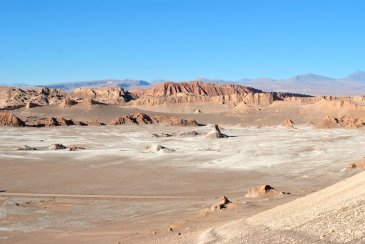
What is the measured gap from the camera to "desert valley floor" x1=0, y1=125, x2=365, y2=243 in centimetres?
1145

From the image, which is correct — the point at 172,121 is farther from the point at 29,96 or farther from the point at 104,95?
the point at 104,95

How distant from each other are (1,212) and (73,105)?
44.5 metres

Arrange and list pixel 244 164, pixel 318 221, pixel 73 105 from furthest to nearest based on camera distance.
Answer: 1. pixel 73 105
2. pixel 244 164
3. pixel 318 221

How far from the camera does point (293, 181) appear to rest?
1881 cm

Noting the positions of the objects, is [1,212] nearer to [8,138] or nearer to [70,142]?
[70,142]

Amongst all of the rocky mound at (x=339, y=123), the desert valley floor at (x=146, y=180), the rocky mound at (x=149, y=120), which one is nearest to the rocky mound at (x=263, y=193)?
the desert valley floor at (x=146, y=180)

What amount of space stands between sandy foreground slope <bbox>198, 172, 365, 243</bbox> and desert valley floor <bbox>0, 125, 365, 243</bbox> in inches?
14.0

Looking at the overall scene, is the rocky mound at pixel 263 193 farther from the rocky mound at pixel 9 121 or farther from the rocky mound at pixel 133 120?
the rocky mound at pixel 133 120

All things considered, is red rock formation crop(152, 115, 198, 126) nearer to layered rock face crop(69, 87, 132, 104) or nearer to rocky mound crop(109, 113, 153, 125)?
rocky mound crop(109, 113, 153, 125)

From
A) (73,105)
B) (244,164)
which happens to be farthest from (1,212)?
(73,105)

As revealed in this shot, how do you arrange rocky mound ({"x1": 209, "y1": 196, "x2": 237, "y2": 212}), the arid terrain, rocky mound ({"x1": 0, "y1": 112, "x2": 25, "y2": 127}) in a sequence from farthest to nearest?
1. rocky mound ({"x1": 0, "y1": 112, "x2": 25, "y2": 127})
2. rocky mound ({"x1": 209, "y1": 196, "x2": 237, "y2": 212})
3. the arid terrain

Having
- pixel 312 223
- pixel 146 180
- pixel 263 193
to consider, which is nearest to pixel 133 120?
pixel 146 180

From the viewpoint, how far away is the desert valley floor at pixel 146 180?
11.5 metres

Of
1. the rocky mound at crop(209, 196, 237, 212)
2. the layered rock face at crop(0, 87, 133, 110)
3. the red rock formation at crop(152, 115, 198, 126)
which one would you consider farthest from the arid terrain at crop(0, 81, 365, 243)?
the layered rock face at crop(0, 87, 133, 110)
